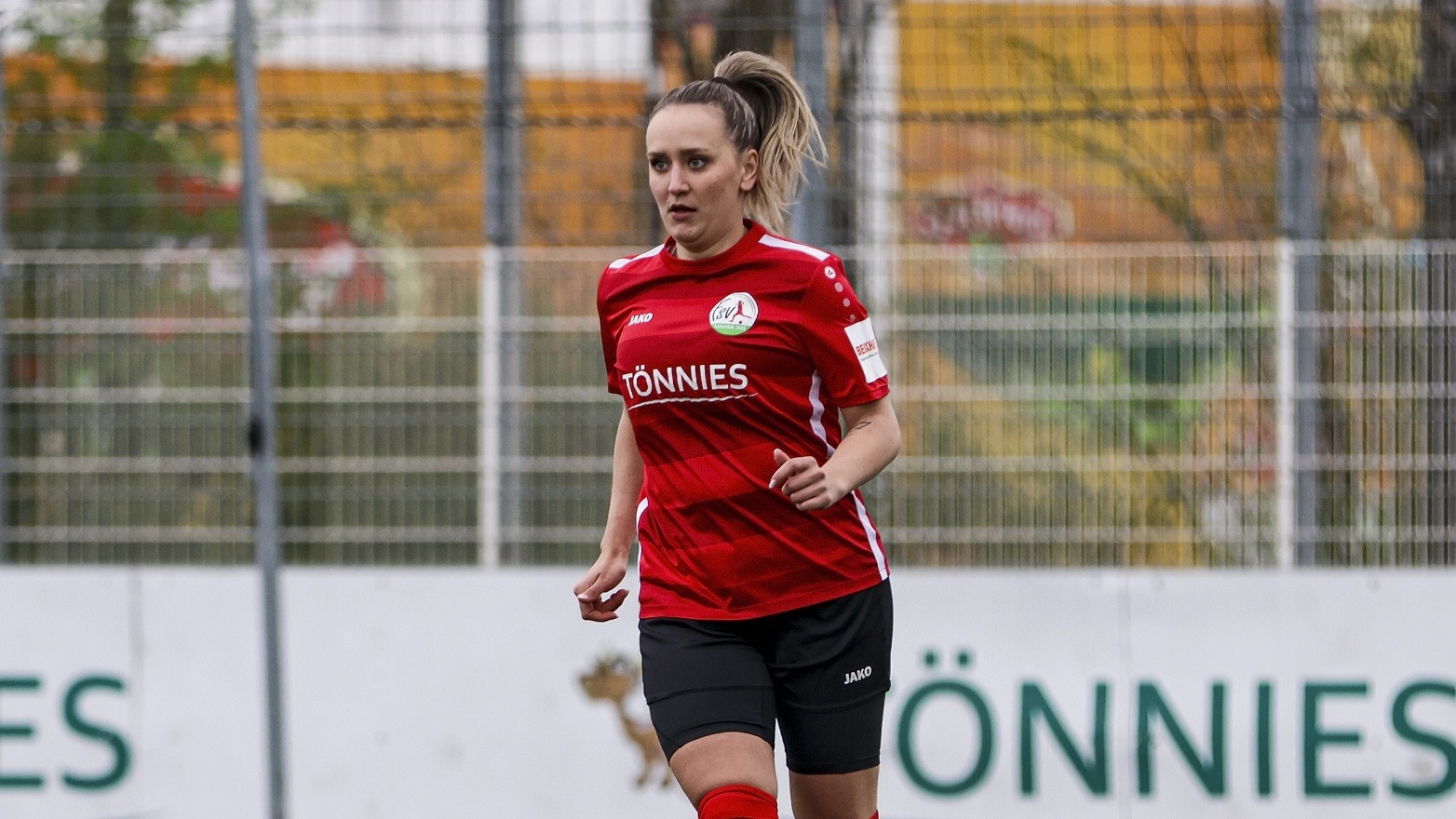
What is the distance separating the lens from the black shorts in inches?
146

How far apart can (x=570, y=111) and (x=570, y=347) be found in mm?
877

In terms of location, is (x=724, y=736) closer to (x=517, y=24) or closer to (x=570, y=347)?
(x=570, y=347)

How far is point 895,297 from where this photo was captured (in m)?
6.69

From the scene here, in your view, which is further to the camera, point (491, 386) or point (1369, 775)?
point (491, 386)

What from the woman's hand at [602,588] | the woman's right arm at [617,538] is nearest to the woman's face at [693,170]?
the woman's right arm at [617,538]

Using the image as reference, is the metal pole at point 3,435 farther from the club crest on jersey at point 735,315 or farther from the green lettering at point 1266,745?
the green lettering at point 1266,745

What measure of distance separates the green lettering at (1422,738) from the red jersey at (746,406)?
347 centimetres

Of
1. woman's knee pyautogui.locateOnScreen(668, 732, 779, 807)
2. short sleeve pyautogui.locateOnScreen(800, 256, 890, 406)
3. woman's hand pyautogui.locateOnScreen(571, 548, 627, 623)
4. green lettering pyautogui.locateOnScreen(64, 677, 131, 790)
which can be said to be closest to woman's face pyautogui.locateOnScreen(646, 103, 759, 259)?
short sleeve pyautogui.locateOnScreen(800, 256, 890, 406)

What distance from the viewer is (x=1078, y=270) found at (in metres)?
6.64

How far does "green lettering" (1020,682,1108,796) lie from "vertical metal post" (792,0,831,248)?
1817 mm

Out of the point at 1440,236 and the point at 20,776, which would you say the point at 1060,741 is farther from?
the point at 20,776

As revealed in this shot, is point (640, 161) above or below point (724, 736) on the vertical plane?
above

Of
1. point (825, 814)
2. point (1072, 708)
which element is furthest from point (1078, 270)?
point (825, 814)

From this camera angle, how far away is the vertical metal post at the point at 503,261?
6.83 m
